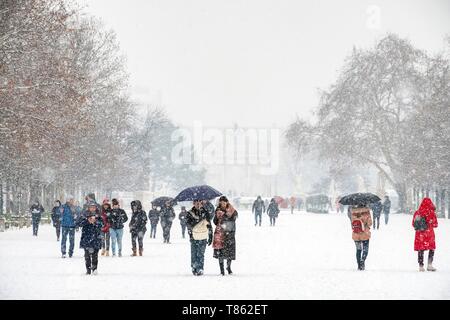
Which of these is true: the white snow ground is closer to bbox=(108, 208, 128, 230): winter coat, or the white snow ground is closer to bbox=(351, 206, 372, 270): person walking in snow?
bbox=(351, 206, 372, 270): person walking in snow

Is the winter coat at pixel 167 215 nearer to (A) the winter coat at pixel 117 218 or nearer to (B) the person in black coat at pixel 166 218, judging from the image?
(B) the person in black coat at pixel 166 218

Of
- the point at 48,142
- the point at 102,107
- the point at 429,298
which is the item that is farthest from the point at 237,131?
the point at 429,298

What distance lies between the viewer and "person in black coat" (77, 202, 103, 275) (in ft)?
56.3

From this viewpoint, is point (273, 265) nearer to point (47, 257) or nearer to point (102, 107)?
point (47, 257)

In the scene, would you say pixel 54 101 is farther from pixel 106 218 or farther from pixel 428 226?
pixel 428 226

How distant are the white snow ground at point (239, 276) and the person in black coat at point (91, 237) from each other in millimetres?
329

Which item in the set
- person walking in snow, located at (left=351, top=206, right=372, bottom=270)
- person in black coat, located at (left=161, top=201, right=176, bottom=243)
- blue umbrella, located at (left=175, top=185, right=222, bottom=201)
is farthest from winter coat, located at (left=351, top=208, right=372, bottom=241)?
person in black coat, located at (left=161, top=201, right=176, bottom=243)

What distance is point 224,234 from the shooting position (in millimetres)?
16984

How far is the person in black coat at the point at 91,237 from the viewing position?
→ 17.2m

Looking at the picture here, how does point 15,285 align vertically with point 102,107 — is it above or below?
below

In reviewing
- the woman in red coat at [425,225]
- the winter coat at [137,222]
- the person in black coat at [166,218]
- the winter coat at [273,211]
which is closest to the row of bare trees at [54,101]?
the person in black coat at [166,218]

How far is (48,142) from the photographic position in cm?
3497
